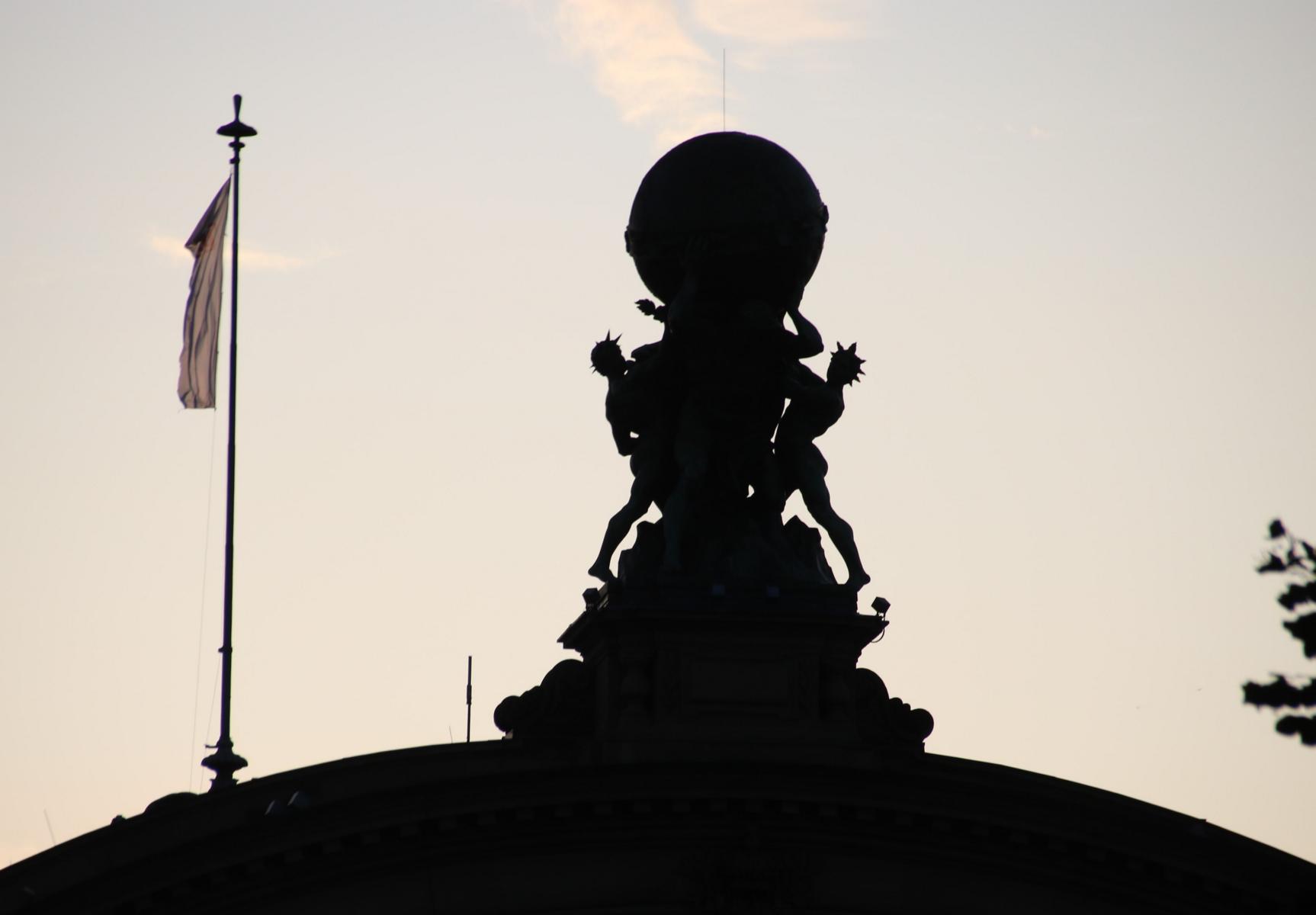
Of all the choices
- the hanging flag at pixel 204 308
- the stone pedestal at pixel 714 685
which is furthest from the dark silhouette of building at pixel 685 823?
the hanging flag at pixel 204 308

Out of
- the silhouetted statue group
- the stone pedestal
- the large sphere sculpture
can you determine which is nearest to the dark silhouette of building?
the stone pedestal

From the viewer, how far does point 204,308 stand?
53.6 m

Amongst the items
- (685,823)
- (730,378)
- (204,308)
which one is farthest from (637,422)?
(204,308)

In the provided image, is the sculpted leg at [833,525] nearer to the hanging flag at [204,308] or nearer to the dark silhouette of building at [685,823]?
the dark silhouette of building at [685,823]

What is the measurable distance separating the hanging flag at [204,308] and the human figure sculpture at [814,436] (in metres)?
10.2

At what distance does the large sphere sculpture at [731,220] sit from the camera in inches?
1861

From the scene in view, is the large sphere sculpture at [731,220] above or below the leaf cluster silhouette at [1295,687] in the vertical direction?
above

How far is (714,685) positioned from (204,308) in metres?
12.3

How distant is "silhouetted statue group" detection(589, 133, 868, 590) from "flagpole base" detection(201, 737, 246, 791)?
6.03m

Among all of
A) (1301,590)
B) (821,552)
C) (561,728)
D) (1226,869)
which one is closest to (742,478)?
(821,552)

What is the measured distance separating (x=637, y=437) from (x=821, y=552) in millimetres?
3021

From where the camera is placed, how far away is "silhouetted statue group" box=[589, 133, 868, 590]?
47.2 m

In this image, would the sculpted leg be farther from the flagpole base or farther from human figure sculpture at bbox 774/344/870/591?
the flagpole base

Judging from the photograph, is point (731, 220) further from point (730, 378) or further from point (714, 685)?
point (714, 685)
